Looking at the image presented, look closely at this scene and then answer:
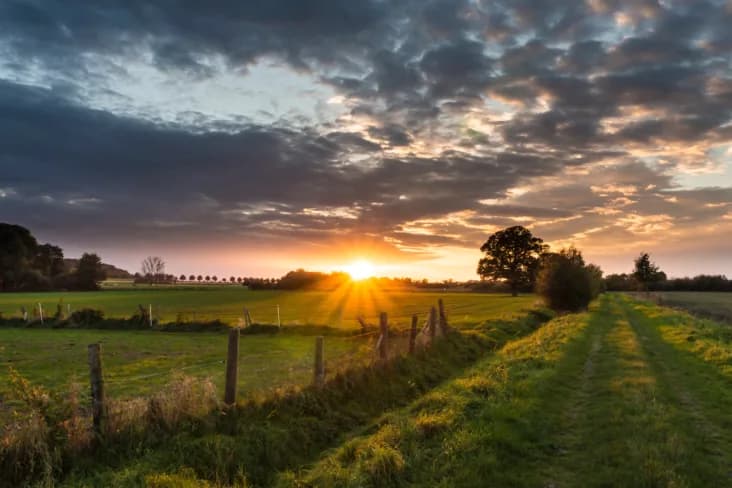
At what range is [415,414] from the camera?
1205 cm

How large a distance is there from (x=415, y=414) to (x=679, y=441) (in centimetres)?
539

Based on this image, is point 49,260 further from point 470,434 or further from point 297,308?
point 470,434

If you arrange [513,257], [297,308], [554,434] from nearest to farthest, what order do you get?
1. [554,434]
2. [297,308]
3. [513,257]

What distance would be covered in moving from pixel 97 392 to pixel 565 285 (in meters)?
48.2

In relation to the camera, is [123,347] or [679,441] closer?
[679,441]

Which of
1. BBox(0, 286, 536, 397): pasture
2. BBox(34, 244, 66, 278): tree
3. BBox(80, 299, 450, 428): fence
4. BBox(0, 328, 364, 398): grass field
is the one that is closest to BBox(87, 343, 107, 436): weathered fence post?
BBox(80, 299, 450, 428): fence

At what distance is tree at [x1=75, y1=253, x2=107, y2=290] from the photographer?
455ft

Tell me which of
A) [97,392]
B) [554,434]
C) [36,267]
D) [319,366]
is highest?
[36,267]

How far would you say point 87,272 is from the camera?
139 metres

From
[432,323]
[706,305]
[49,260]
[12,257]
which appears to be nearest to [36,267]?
[49,260]

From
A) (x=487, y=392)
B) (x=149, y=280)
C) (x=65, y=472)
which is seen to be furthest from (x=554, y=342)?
(x=149, y=280)

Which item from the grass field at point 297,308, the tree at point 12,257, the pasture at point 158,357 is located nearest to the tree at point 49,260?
the tree at point 12,257

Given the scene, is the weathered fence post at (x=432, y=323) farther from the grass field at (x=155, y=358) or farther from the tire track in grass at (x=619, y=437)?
the tire track in grass at (x=619, y=437)

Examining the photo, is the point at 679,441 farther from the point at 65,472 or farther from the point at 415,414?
the point at 65,472
